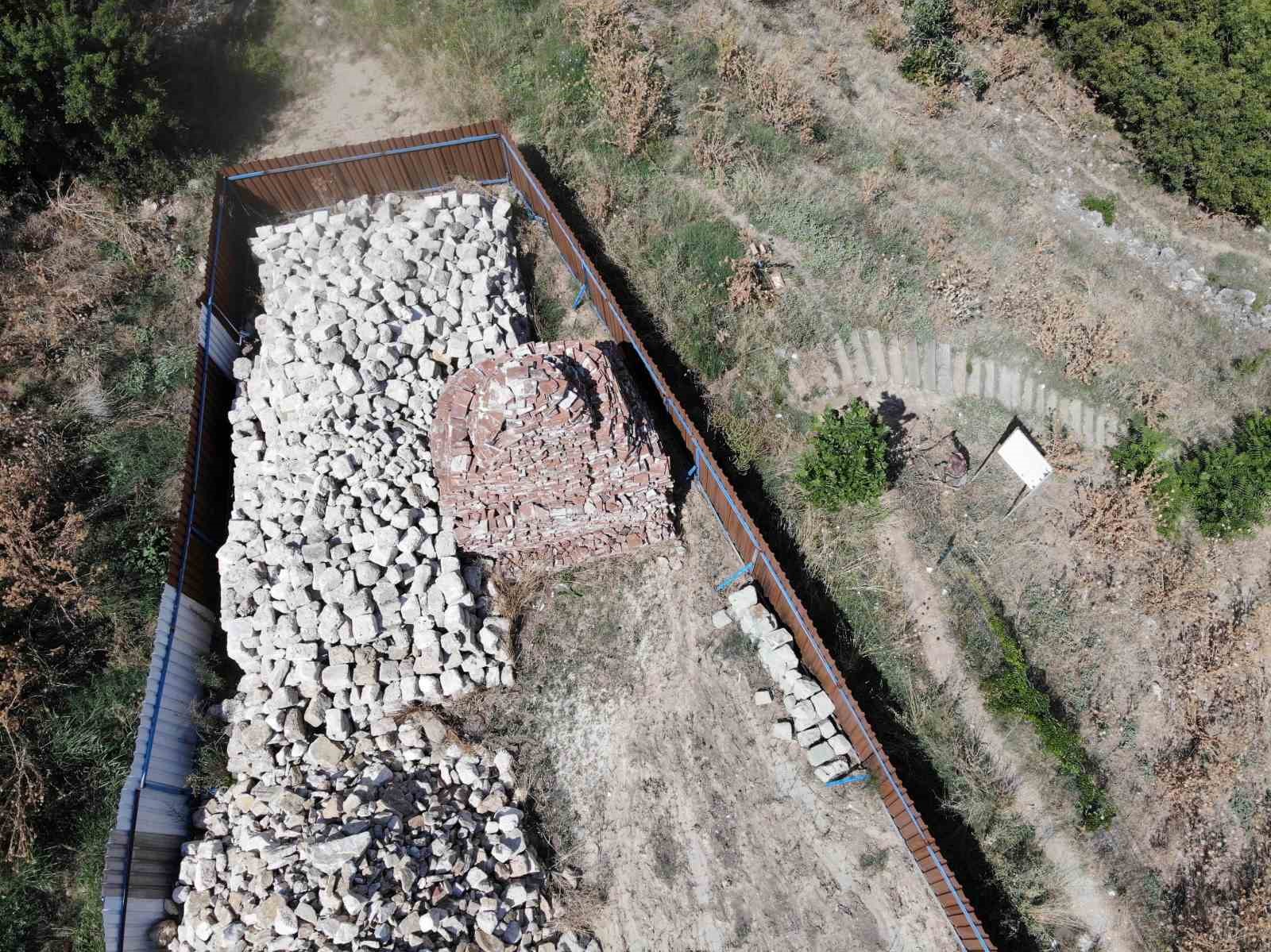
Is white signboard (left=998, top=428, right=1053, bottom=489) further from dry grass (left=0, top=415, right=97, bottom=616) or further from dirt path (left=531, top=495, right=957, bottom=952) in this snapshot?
dry grass (left=0, top=415, right=97, bottom=616)

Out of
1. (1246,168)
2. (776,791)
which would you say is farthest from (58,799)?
(1246,168)

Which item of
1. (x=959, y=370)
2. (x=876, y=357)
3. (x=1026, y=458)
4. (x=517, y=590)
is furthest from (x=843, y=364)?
(x=517, y=590)

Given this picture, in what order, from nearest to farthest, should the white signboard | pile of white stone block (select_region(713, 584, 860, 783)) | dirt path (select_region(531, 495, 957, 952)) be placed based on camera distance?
dirt path (select_region(531, 495, 957, 952))
pile of white stone block (select_region(713, 584, 860, 783))
the white signboard

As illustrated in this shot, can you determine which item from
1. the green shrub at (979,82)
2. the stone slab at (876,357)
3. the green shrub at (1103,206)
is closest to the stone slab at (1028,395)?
the stone slab at (876,357)

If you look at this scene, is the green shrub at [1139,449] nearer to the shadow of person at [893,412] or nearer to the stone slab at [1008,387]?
the stone slab at [1008,387]

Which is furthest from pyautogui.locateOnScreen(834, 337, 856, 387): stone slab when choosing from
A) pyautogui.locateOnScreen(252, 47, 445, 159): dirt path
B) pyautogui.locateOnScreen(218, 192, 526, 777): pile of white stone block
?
pyautogui.locateOnScreen(252, 47, 445, 159): dirt path

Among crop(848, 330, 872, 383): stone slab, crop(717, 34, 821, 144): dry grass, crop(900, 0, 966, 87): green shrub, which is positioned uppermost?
crop(900, 0, 966, 87): green shrub

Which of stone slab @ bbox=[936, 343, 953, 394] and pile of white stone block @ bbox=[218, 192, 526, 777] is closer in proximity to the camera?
pile of white stone block @ bbox=[218, 192, 526, 777]
